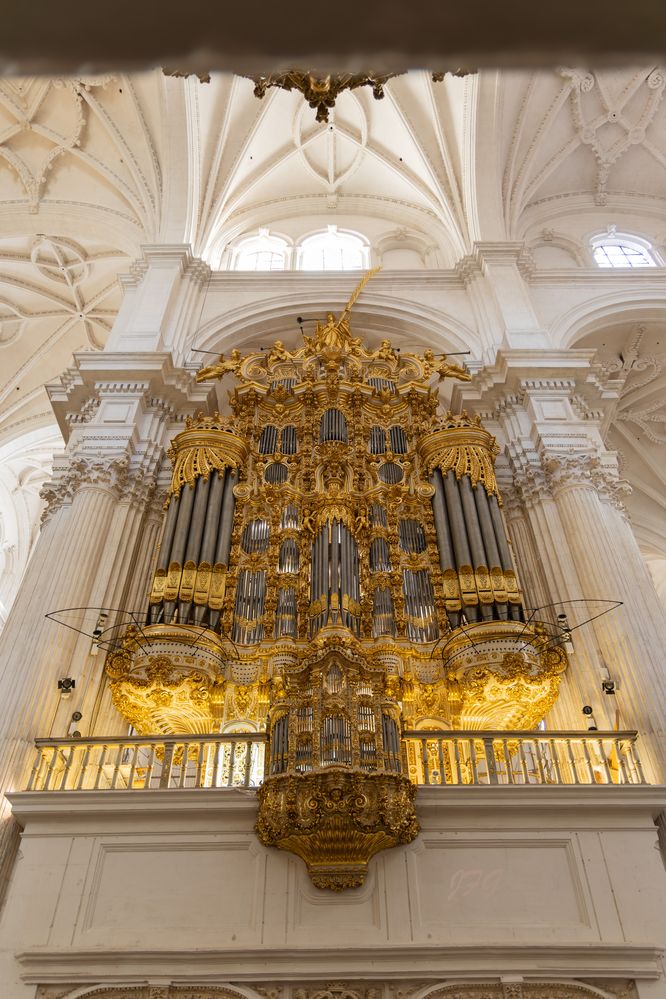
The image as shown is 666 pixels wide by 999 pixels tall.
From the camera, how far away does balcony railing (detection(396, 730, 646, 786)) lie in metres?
8.03

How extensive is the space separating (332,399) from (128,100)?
417 inches

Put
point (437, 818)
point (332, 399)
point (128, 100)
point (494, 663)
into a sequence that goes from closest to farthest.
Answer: point (437, 818), point (494, 663), point (332, 399), point (128, 100)

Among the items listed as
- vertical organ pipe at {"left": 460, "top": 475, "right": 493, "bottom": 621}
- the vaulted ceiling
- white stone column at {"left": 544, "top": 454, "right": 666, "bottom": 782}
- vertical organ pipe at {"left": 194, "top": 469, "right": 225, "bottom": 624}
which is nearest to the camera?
white stone column at {"left": 544, "top": 454, "right": 666, "bottom": 782}

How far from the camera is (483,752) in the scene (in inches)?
337

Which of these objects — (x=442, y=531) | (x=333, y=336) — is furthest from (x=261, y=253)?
(x=442, y=531)

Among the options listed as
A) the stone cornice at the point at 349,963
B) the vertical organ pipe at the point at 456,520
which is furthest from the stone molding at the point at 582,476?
the stone cornice at the point at 349,963

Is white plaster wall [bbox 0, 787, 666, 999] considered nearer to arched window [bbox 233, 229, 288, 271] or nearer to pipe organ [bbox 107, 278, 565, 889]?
pipe organ [bbox 107, 278, 565, 889]

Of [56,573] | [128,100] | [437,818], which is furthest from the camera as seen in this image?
[128,100]

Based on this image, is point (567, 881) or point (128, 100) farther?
point (128, 100)

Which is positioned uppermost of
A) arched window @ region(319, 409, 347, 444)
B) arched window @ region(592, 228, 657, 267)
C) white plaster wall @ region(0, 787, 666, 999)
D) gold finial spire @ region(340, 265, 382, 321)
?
arched window @ region(592, 228, 657, 267)

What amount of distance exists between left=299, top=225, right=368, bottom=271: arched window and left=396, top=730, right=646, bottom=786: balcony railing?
13.2 metres

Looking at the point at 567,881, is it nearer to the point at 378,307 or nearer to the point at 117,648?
the point at 117,648

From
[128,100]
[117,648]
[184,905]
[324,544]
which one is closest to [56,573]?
[117,648]

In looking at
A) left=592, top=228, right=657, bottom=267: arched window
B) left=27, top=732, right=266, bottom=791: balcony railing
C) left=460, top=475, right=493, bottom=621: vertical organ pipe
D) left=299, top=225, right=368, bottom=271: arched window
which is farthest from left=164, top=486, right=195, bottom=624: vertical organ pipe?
left=592, top=228, right=657, bottom=267: arched window
